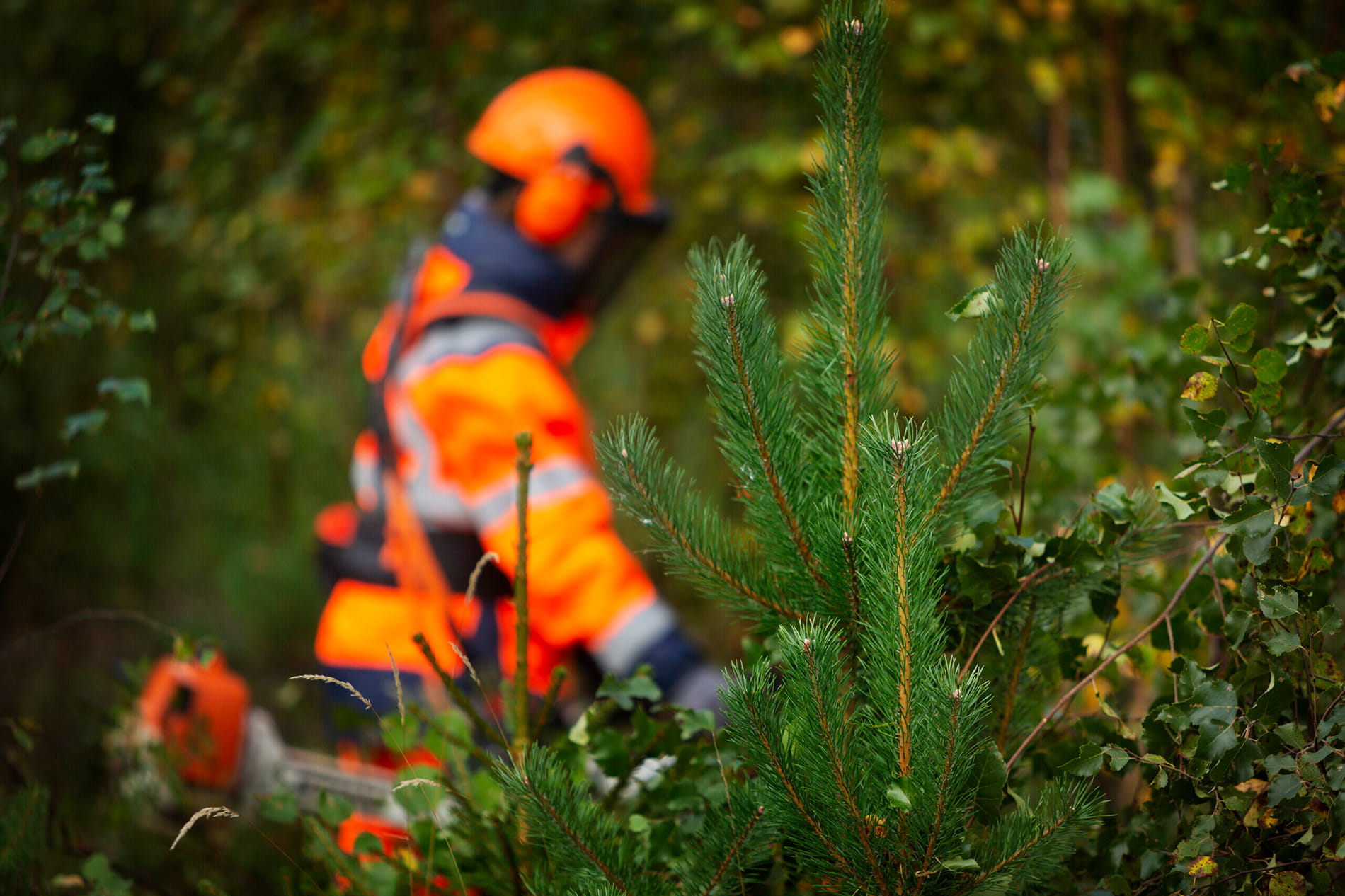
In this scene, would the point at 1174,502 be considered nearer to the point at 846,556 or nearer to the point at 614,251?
the point at 846,556

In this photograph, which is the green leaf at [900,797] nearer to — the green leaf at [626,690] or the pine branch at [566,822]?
the pine branch at [566,822]

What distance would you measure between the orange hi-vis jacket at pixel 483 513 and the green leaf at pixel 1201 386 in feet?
3.98

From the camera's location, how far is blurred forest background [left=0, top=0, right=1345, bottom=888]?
2992 mm

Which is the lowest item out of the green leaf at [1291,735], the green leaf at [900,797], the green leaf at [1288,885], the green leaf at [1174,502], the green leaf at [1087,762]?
the green leaf at [1288,885]

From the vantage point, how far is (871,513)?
79 cm

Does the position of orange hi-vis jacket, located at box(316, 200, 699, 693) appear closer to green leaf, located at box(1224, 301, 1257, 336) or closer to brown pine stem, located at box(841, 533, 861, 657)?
brown pine stem, located at box(841, 533, 861, 657)

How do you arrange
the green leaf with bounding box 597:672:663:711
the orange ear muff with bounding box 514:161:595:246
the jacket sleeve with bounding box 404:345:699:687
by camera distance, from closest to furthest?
the green leaf with bounding box 597:672:663:711
the jacket sleeve with bounding box 404:345:699:687
the orange ear muff with bounding box 514:161:595:246

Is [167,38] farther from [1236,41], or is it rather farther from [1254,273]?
[1254,273]

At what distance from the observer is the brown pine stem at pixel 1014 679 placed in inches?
36.4

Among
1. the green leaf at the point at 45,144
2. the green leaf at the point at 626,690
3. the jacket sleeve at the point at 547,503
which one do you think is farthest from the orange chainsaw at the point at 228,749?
the green leaf at the point at 45,144

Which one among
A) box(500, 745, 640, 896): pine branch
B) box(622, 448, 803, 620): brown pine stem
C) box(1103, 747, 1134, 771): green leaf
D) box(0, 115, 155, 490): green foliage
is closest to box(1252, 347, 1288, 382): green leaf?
box(1103, 747, 1134, 771): green leaf

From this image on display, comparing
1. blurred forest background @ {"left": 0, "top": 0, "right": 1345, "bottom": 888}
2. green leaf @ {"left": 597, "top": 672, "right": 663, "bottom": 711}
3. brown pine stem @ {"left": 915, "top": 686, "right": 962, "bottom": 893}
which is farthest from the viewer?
blurred forest background @ {"left": 0, "top": 0, "right": 1345, "bottom": 888}

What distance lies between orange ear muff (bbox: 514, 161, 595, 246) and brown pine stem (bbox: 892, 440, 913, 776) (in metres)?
1.83

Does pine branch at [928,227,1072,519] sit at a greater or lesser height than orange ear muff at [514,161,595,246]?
greater
